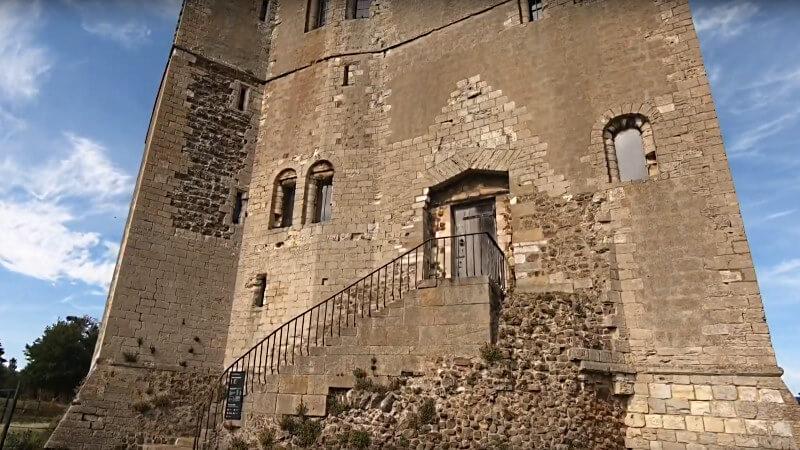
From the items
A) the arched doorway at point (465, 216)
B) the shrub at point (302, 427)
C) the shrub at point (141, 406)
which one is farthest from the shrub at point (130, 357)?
the arched doorway at point (465, 216)

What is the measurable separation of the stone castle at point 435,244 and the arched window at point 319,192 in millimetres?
72

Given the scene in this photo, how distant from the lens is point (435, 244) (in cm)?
1109

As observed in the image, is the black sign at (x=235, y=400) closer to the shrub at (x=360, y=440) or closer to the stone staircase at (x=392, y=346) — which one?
the stone staircase at (x=392, y=346)

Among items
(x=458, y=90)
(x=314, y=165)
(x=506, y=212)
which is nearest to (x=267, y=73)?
(x=314, y=165)

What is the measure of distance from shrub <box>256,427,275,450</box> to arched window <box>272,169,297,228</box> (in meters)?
6.31

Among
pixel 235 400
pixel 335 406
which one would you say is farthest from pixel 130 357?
pixel 335 406

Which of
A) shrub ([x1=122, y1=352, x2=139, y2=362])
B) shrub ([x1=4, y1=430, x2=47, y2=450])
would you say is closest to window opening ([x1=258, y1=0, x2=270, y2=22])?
shrub ([x1=122, y1=352, x2=139, y2=362])

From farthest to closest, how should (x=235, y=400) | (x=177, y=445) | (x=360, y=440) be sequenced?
1. (x=177, y=445)
2. (x=235, y=400)
3. (x=360, y=440)

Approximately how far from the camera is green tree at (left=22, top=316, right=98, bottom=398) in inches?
1059

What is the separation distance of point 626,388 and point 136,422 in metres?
9.35

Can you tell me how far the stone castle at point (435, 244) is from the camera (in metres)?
7.35

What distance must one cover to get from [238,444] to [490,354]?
395 centimetres

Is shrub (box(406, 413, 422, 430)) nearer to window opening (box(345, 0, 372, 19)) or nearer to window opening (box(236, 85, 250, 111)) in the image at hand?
window opening (box(236, 85, 250, 111))

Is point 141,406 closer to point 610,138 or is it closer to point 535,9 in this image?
point 610,138
